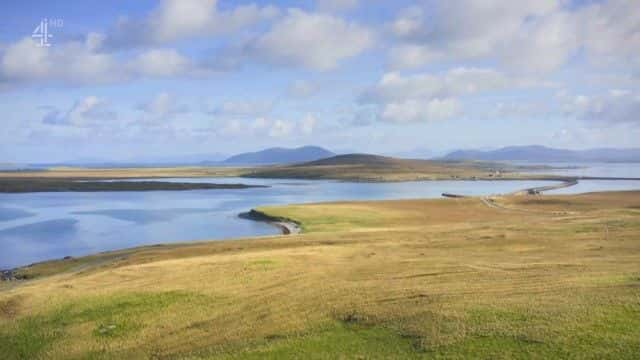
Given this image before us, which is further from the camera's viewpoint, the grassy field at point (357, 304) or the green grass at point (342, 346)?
the grassy field at point (357, 304)

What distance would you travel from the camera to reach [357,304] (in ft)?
90.8

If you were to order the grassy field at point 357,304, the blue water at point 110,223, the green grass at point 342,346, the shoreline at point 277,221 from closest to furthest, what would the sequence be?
the green grass at point 342,346 → the grassy field at point 357,304 → the blue water at point 110,223 → the shoreline at point 277,221

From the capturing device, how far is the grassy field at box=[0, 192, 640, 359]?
21.9 metres

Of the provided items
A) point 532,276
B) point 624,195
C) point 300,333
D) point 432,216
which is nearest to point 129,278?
point 300,333

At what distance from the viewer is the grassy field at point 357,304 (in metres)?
21.9

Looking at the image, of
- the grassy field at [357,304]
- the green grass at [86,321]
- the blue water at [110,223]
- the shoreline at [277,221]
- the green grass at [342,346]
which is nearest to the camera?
the green grass at [342,346]

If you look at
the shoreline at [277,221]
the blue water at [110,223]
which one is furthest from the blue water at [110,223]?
the shoreline at [277,221]

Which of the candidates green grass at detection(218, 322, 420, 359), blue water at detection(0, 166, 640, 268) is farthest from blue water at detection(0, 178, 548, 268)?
green grass at detection(218, 322, 420, 359)

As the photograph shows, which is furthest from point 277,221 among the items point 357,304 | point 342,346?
point 342,346

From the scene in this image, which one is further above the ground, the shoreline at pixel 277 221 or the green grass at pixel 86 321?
the green grass at pixel 86 321

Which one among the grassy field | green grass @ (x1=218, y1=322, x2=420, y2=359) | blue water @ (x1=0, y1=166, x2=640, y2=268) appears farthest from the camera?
blue water @ (x1=0, y1=166, x2=640, y2=268)

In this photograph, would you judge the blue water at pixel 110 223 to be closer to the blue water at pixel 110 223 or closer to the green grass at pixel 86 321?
the blue water at pixel 110 223

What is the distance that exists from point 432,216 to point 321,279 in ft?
198

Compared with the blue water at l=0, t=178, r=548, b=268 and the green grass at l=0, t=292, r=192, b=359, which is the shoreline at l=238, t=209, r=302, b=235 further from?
the green grass at l=0, t=292, r=192, b=359
